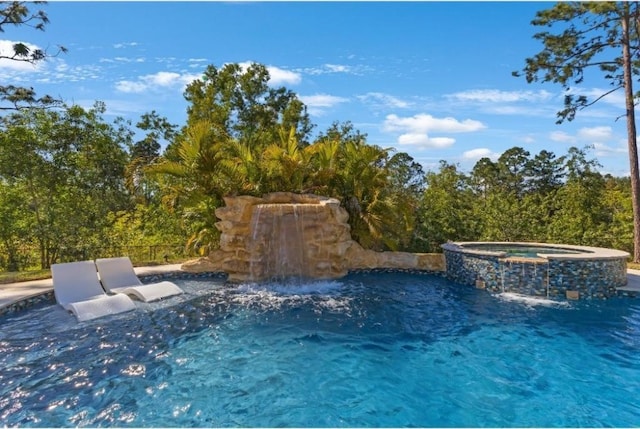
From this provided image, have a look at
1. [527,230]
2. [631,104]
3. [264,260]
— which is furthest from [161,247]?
[631,104]

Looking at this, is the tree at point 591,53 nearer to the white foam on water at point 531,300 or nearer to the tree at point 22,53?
the white foam on water at point 531,300

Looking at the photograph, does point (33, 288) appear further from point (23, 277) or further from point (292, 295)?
point (292, 295)

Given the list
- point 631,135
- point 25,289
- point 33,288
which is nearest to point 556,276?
point 631,135

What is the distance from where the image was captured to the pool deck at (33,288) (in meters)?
8.33

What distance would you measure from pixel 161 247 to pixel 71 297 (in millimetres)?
5320

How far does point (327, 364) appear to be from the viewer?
5.66 m

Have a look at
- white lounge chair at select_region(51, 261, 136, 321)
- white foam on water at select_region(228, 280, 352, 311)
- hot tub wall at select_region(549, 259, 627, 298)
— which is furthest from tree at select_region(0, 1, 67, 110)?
hot tub wall at select_region(549, 259, 627, 298)

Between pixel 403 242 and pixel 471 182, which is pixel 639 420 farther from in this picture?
pixel 471 182

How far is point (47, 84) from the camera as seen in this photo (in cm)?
1316

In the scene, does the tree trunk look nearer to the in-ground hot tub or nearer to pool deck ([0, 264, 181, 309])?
the in-ground hot tub

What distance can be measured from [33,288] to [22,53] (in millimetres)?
8478

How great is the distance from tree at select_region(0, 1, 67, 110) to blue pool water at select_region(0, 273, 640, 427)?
8.91 m

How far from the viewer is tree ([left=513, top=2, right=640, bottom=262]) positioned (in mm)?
13125

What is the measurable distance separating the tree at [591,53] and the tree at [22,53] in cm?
1790
